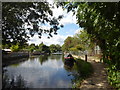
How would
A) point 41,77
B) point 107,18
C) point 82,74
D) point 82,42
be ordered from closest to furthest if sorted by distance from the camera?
point 107,18
point 82,74
point 41,77
point 82,42

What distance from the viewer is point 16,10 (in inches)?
384

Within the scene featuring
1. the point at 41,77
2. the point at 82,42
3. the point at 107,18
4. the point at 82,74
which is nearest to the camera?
the point at 107,18

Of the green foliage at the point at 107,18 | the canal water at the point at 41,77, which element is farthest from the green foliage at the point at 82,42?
the green foliage at the point at 107,18

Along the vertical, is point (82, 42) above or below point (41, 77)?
above

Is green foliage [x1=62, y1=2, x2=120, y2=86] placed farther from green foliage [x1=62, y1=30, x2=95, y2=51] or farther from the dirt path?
green foliage [x1=62, y1=30, x2=95, y2=51]

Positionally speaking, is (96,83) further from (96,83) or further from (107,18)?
(107,18)

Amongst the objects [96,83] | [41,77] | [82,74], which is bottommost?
[41,77]

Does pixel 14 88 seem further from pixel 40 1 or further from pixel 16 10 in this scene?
pixel 40 1

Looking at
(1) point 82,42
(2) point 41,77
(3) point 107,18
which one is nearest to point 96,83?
(3) point 107,18

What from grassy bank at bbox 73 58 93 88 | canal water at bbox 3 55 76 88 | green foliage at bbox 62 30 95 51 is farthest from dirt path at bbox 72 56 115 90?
green foliage at bbox 62 30 95 51

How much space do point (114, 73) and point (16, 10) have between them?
8132 millimetres

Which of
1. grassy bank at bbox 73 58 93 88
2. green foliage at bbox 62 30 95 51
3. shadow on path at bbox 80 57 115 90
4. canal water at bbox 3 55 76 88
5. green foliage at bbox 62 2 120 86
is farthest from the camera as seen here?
green foliage at bbox 62 30 95 51

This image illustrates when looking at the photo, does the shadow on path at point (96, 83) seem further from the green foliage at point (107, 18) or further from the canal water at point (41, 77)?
the green foliage at point (107, 18)

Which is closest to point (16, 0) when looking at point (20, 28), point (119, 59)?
point (20, 28)
